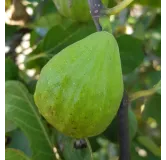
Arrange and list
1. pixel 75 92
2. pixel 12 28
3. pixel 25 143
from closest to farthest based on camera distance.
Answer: pixel 75 92
pixel 25 143
pixel 12 28

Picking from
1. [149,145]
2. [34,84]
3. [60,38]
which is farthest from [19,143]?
[149,145]

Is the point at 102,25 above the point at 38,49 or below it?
above

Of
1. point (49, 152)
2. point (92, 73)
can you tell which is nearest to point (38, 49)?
point (49, 152)

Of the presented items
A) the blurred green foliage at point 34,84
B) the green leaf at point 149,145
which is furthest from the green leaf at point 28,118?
the green leaf at point 149,145

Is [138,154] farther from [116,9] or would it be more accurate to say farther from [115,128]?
[116,9]

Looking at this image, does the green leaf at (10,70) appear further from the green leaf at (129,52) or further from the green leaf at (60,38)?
the green leaf at (129,52)

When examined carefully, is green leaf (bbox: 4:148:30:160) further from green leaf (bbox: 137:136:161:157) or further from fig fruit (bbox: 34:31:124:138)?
green leaf (bbox: 137:136:161:157)

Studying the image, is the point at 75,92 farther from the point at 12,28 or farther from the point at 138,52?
the point at 12,28

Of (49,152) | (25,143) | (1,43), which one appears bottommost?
(25,143)
